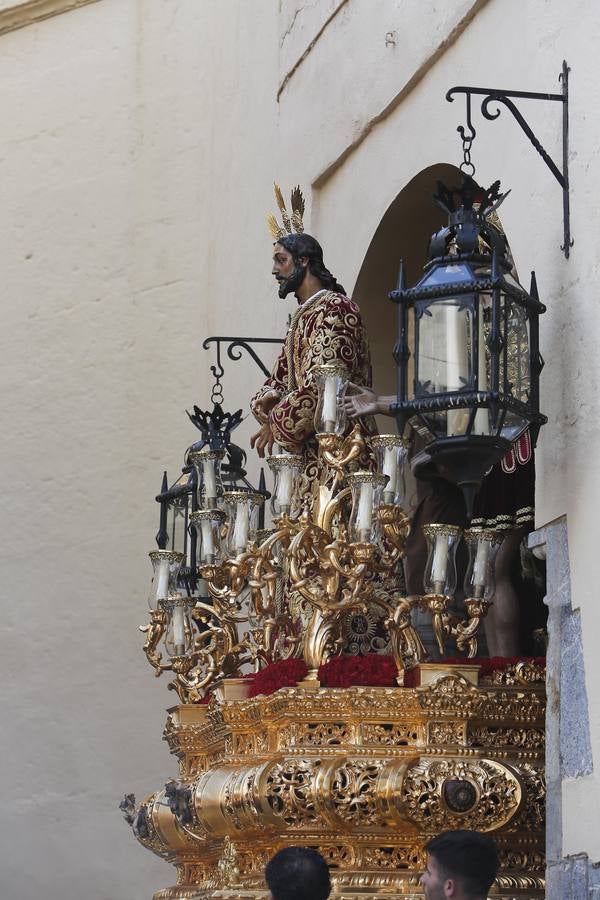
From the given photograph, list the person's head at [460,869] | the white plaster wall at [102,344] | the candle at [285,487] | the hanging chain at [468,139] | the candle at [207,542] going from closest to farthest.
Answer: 1. the person's head at [460,869]
2. the hanging chain at [468,139]
3. the candle at [285,487]
4. the candle at [207,542]
5. the white plaster wall at [102,344]

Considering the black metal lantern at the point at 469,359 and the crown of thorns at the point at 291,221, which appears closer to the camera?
the black metal lantern at the point at 469,359

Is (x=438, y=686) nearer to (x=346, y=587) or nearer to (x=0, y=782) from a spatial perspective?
(x=346, y=587)

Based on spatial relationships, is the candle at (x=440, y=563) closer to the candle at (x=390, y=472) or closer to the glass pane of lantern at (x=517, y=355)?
the candle at (x=390, y=472)

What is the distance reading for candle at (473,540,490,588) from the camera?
5.75 m

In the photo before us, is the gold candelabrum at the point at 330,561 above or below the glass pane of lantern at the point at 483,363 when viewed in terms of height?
below

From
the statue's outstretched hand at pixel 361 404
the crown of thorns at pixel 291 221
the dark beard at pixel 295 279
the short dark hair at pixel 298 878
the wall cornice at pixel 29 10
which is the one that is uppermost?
the wall cornice at pixel 29 10

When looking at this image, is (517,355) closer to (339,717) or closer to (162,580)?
(339,717)

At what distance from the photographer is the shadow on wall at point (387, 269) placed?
7.51 m

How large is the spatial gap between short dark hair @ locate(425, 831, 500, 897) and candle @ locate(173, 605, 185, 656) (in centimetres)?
272

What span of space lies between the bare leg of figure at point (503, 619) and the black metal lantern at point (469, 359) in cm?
104

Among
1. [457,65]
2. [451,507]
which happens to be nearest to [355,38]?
[457,65]

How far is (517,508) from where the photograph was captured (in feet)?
21.8


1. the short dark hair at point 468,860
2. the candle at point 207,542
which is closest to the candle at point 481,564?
the candle at point 207,542

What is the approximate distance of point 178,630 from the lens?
657 centimetres
